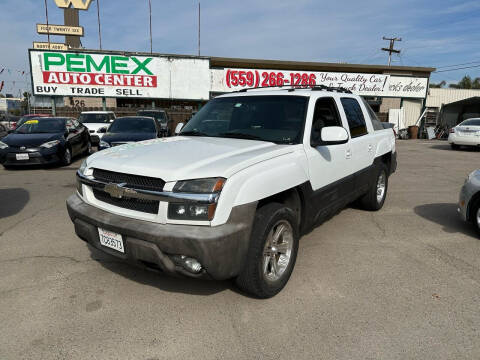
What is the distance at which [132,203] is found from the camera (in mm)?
2611

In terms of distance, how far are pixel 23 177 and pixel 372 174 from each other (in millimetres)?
8063

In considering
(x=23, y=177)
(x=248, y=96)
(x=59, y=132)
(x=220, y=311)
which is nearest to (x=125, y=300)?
(x=220, y=311)

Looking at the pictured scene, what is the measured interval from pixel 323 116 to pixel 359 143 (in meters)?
0.88

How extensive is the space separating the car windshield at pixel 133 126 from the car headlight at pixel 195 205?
8.10m

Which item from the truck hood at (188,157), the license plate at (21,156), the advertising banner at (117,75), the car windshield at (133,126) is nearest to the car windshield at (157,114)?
the advertising banner at (117,75)

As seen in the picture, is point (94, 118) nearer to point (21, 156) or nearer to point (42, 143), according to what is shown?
point (42, 143)

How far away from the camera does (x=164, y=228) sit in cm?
238

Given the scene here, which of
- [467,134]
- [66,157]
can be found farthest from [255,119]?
[467,134]

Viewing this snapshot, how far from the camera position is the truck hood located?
243 centimetres

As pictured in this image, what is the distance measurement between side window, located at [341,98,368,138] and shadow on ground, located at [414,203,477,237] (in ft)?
6.06

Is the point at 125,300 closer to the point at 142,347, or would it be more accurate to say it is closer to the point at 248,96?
the point at 142,347

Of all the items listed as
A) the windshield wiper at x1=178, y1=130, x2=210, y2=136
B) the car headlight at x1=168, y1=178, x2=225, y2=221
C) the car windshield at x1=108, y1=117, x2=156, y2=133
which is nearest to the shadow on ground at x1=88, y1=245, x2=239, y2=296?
the car headlight at x1=168, y1=178, x2=225, y2=221

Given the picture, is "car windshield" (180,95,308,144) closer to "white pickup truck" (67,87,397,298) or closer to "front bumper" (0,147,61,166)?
"white pickup truck" (67,87,397,298)

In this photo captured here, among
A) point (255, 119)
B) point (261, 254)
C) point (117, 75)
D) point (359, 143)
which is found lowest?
point (261, 254)
